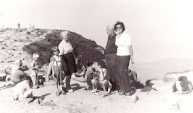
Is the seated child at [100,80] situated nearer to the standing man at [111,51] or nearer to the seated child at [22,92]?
the standing man at [111,51]

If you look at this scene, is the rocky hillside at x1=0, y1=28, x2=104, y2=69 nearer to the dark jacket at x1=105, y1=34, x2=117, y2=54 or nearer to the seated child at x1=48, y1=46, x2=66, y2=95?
the seated child at x1=48, y1=46, x2=66, y2=95

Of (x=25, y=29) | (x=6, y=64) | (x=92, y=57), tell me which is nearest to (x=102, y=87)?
(x=6, y=64)

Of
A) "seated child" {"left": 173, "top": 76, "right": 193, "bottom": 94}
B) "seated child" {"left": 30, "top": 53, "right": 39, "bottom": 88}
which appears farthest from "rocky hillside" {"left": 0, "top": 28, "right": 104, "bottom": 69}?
"seated child" {"left": 173, "top": 76, "right": 193, "bottom": 94}

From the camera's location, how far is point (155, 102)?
17.5 feet

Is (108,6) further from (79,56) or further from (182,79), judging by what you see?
(79,56)

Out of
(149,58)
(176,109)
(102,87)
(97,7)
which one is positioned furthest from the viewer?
(149,58)

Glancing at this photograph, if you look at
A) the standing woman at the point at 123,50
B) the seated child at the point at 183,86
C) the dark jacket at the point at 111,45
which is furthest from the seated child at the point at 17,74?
the seated child at the point at 183,86

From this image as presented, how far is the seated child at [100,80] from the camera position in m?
6.07

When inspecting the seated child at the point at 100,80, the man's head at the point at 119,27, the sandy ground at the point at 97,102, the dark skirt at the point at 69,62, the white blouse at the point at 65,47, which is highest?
the man's head at the point at 119,27

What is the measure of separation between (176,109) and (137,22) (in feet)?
9.06

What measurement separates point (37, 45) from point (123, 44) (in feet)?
15.6

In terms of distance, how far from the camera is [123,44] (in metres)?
5.38

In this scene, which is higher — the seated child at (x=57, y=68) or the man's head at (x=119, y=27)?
the man's head at (x=119, y=27)

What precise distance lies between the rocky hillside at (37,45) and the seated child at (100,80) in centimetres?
288
